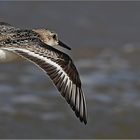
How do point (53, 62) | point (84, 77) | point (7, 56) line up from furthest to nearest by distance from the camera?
point (84, 77), point (7, 56), point (53, 62)

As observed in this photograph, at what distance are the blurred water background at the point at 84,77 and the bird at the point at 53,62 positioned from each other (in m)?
2.52

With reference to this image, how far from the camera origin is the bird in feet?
17.6

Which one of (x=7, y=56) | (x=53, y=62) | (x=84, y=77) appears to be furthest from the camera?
(x=84, y=77)

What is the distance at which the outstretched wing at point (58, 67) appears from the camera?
5355 millimetres

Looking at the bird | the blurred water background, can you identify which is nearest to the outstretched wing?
the bird

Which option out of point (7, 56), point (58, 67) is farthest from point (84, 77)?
point (58, 67)

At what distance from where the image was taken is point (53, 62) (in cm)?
540

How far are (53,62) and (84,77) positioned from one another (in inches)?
159

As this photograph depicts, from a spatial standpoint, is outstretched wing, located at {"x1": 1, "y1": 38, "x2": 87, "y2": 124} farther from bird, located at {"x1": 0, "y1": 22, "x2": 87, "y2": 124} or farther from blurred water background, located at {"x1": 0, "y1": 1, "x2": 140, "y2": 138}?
blurred water background, located at {"x1": 0, "y1": 1, "x2": 140, "y2": 138}

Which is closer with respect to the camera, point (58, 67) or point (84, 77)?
point (58, 67)

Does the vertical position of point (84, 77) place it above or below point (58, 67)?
below

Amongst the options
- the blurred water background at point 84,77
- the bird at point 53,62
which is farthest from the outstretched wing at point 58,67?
the blurred water background at point 84,77

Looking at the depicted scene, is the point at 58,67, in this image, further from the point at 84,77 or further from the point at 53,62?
the point at 84,77

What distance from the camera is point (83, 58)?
10039 millimetres
